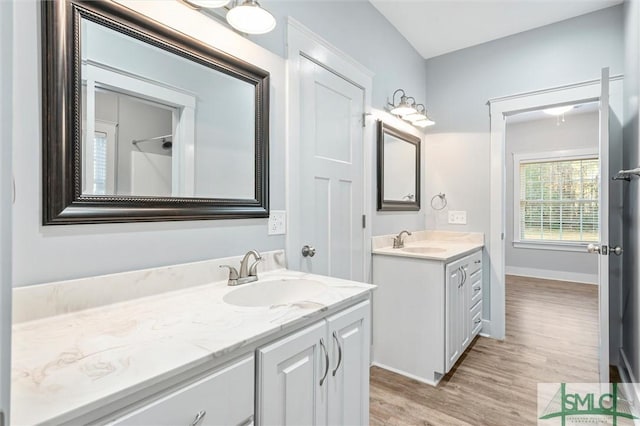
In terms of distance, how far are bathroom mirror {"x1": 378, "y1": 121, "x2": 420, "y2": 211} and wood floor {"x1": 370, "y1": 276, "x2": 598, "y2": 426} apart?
1.32m

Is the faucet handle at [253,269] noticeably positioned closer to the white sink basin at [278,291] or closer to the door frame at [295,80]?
the white sink basin at [278,291]

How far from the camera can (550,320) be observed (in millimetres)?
3404

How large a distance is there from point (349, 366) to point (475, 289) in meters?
1.96

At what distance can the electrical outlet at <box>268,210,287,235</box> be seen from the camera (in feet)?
5.46

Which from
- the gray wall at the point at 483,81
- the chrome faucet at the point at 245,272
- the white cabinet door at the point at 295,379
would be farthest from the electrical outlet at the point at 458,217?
the white cabinet door at the point at 295,379

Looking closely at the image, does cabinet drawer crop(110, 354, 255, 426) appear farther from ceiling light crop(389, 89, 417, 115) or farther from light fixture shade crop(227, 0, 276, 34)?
ceiling light crop(389, 89, 417, 115)

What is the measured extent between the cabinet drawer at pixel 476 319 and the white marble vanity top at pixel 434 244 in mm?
531

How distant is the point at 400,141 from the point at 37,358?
2747 mm

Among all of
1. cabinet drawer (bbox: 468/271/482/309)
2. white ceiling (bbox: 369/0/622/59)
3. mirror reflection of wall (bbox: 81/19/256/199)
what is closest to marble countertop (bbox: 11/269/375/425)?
mirror reflection of wall (bbox: 81/19/256/199)

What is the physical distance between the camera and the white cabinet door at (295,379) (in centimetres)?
91

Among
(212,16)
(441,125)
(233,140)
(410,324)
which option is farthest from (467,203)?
(212,16)

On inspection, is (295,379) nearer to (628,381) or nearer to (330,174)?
(330,174)

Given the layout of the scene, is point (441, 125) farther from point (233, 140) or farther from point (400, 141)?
point (233, 140)

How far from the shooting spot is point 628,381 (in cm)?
212
